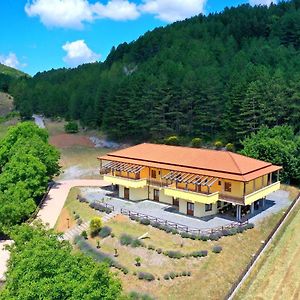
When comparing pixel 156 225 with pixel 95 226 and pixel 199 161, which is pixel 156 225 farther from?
pixel 199 161

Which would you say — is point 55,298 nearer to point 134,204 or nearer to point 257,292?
point 257,292

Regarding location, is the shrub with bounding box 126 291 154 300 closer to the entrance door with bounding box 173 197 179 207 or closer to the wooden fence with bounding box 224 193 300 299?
the wooden fence with bounding box 224 193 300 299

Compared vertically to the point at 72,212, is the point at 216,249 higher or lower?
lower

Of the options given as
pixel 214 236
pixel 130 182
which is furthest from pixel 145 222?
pixel 130 182

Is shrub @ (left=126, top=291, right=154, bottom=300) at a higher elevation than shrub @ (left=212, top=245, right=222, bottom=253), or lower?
lower

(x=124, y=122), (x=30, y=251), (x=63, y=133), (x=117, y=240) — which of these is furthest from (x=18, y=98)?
(x=30, y=251)

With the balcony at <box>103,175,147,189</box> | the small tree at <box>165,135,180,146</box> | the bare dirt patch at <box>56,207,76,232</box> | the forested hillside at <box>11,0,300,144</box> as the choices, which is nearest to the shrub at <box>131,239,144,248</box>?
the bare dirt patch at <box>56,207,76,232</box>

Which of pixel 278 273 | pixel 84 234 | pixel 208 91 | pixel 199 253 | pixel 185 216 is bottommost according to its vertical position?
pixel 278 273

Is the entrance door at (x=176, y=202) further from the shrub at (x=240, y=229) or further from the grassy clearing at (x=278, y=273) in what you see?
the grassy clearing at (x=278, y=273)
